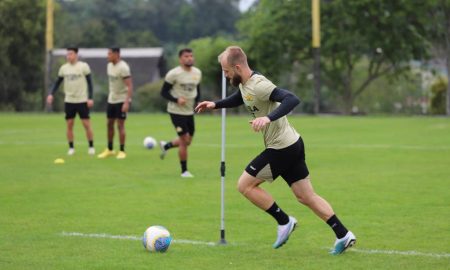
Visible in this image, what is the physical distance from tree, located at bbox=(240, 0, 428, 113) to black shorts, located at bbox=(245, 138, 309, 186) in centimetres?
4714

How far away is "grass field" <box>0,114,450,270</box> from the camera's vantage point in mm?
8984

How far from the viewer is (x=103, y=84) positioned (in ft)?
201

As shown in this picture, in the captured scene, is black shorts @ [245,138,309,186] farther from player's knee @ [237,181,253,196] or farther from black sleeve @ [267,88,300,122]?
black sleeve @ [267,88,300,122]

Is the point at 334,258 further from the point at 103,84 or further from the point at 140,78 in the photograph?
the point at 140,78

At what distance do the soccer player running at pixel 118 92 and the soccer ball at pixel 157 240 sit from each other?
11.1 meters

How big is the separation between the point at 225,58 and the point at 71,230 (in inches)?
121

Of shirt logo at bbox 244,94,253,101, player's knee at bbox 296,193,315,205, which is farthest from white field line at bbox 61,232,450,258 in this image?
shirt logo at bbox 244,94,253,101

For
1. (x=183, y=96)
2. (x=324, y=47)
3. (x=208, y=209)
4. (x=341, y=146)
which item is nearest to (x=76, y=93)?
(x=183, y=96)

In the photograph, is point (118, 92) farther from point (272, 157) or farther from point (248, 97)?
point (272, 157)

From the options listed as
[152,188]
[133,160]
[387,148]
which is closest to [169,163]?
[133,160]

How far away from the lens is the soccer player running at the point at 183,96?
16.7m

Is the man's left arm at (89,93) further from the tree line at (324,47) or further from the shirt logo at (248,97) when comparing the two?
the tree line at (324,47)

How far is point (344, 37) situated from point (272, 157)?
48632 mm

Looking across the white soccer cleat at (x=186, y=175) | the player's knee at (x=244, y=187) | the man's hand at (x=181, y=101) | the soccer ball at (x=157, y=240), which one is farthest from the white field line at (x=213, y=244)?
the man's hand at (x=181, y=101)
